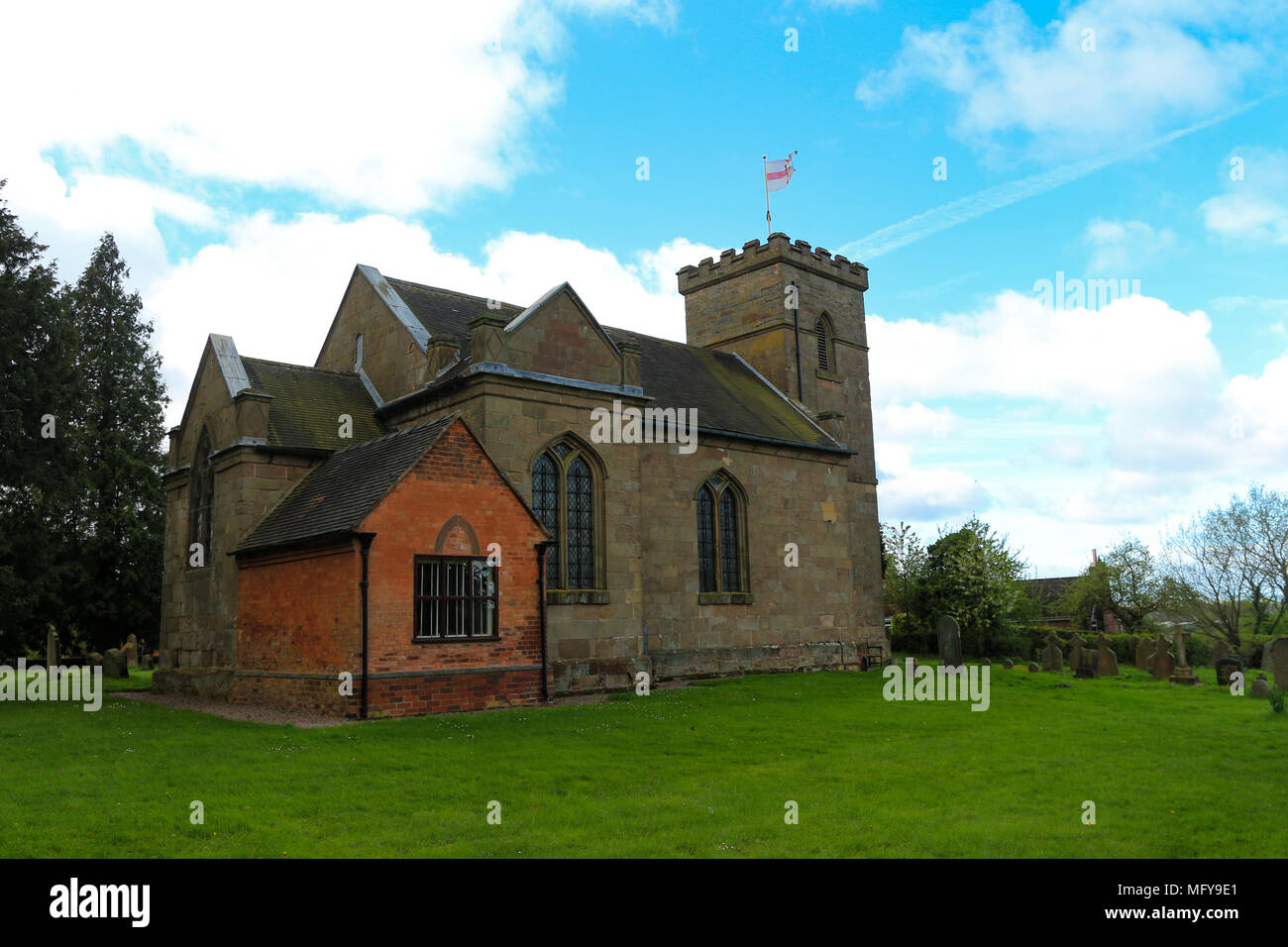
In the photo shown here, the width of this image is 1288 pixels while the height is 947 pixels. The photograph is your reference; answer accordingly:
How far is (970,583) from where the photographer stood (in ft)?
138

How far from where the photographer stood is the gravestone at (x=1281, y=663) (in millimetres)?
21047

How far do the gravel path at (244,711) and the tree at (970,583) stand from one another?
3113cm

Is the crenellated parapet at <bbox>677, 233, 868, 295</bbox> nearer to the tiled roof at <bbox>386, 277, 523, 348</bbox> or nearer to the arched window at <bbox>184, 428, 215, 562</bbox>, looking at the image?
the tiled roof at <bbox>386, 277, 523, 348</bbox>

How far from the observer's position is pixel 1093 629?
55344 millimetres

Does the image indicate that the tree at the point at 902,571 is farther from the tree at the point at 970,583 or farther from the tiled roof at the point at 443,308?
the tiled roof at the point at 443,308

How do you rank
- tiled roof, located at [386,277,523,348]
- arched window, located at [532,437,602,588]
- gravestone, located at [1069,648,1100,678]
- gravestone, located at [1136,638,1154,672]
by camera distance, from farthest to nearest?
1. gravestone, located at [1136,638,1154,672]
2. gravestone, located at [1069,648,1100,678]
3. tiled roof, located at [386,277,523,348]
4. arched window, located at [532,437,602,588]

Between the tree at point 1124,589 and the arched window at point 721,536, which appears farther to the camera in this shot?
the tree at point 1124,589

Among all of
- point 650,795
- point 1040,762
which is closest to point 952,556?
point 1040,762

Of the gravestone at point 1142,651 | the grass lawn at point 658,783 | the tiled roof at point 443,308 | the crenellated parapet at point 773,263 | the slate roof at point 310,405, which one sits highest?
the crenellated parapet at point 773,263

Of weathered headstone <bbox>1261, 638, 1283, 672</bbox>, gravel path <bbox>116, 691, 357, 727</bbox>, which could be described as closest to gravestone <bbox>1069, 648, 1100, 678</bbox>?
weathered headstone <bbox>1261, 638, 1283, 672</bbox>

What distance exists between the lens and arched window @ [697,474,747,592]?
2600 centimetres

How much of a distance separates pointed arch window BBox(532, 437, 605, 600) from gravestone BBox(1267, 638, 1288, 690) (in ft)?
50.5

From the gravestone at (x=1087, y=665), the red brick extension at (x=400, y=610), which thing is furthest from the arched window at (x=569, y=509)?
the gravestone at (x=1087, y=665)
